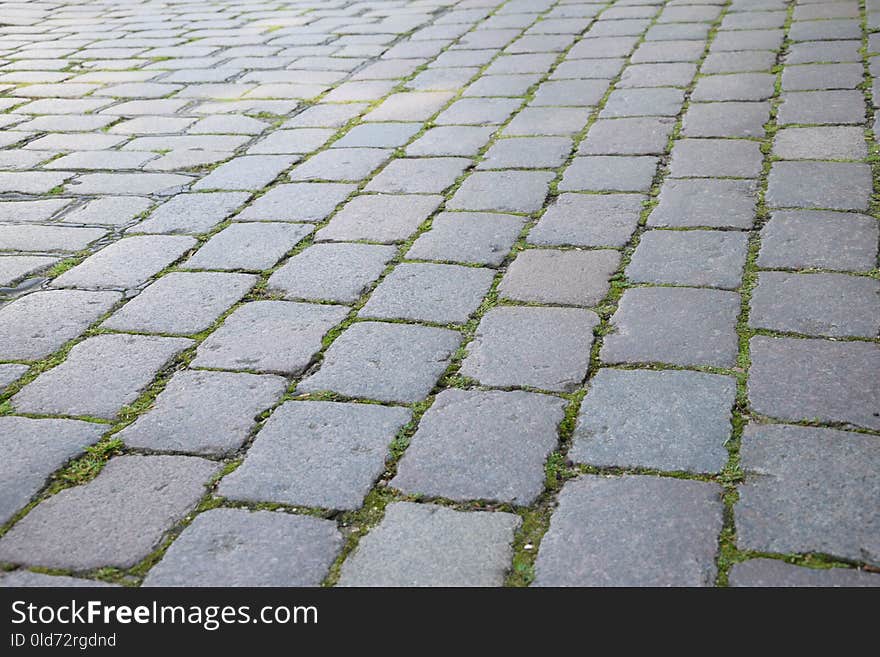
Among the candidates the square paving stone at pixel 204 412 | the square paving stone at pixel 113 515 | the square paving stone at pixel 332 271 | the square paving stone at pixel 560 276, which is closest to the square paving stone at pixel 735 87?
the square paving stone at pixel 560 276

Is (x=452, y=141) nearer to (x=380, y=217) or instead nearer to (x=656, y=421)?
(x=380, y=217)

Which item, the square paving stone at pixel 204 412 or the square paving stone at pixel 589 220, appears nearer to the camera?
the square paving stone at pixel 204 412

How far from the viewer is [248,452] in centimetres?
217

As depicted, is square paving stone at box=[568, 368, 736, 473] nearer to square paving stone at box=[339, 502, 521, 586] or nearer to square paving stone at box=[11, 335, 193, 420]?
square paving stone at box=[339, 502, 521, 586]

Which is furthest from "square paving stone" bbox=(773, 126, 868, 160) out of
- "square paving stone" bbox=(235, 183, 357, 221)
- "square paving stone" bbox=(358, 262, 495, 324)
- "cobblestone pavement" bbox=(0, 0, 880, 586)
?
"square paving stone" bbox=(235, 183, 357, 221)

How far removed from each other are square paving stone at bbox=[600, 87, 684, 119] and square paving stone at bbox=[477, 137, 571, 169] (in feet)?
1.44

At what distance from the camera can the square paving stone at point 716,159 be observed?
363 cm

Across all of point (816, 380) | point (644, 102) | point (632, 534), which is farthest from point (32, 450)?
point (644, 102)

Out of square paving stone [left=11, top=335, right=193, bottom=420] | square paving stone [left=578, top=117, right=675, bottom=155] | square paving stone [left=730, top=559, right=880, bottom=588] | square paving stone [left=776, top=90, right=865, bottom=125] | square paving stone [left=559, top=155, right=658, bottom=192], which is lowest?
square paving stone [left=776, top=90, right=865, bottom=125]

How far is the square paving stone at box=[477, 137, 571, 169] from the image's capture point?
3.84 meters

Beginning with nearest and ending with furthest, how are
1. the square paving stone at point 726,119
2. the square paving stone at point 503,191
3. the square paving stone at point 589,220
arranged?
the square paving stone at point 589,220
the square paving stone at point 503,191
the square paving stone at point 726,119

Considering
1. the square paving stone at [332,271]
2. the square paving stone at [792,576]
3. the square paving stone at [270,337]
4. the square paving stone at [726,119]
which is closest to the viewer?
the square paving stone at [792,576]

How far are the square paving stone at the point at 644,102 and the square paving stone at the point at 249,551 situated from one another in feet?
9.76

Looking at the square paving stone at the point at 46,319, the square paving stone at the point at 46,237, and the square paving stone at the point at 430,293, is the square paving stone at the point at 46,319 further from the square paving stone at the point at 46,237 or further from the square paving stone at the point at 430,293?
the square paving stone at the point at 430,293
